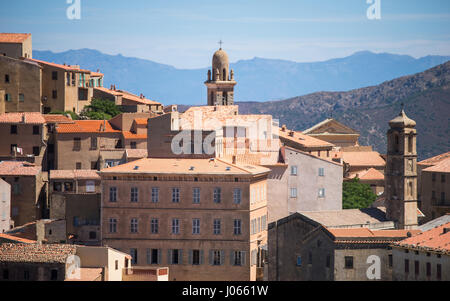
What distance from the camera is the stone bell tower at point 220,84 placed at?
122 meters

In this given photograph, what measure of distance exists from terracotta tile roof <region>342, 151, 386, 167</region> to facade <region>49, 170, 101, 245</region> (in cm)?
3880

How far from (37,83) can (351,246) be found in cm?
4452

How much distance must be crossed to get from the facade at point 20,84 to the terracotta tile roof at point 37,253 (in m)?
34.5

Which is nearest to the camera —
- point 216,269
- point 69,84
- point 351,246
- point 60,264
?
point 60,264

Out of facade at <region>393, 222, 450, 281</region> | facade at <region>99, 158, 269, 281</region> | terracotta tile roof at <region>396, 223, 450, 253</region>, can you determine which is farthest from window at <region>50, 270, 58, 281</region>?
terracotta tile roof at <region>396, 223, 450, 253</region>

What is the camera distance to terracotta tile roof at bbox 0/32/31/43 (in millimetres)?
114750

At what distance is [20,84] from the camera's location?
10950 centimetres

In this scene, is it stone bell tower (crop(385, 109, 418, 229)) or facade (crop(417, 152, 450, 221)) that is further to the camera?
facade (crop(417, 152, 450, 221))

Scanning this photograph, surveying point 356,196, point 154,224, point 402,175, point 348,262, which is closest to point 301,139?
point 356,196

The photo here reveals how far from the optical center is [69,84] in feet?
379

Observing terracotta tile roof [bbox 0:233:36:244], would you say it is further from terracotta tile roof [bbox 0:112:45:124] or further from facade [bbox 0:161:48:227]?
terracotta tile roof [bbox 0:112:45:124]

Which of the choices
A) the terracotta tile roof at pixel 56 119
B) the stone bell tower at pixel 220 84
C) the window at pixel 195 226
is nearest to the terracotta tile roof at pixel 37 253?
the window at pixel 195 226
